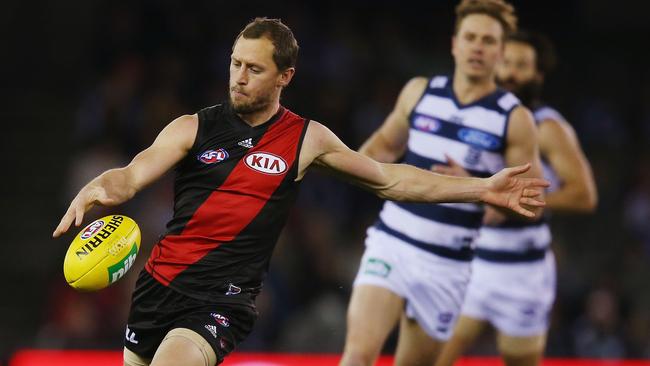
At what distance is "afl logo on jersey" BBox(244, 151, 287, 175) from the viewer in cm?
Answer: 505

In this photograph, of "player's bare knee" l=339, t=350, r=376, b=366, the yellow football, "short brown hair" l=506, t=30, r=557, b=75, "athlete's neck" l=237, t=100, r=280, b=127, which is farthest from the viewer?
"short brown hair" l=506, t=30, r=557, b=75

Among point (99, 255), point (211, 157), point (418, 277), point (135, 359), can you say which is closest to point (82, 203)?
point (99, 255)

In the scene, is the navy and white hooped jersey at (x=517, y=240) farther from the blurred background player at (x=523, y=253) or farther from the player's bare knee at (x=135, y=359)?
the player's bare knee at (x=135, y=359)

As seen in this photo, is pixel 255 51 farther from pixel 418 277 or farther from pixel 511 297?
pixel 511 297

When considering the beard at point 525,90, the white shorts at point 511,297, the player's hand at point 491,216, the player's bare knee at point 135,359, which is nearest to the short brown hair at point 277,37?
the player's bare knee at point 135,359

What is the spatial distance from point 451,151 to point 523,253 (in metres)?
1.17

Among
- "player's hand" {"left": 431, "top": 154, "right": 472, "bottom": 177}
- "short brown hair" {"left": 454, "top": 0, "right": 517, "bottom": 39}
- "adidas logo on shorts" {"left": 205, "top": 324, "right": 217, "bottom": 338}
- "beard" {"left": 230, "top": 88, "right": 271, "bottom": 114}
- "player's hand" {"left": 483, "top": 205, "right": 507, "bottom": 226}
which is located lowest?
"adidas logo on shorts" {"left": 205, "top": 324, "right": 217, "bottom": 338}

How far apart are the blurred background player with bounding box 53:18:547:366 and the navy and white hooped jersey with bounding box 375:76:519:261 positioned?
1.16 metres

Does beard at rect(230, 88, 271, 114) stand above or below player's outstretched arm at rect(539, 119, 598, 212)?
above

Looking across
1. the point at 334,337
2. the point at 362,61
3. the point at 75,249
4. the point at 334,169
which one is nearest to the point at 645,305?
the point at 334,337

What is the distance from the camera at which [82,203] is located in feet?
14.8

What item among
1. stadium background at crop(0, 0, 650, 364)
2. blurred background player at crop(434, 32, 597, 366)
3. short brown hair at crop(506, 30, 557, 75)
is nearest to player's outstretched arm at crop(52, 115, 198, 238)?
blurred background player at crop(434, 32, 597, 366)

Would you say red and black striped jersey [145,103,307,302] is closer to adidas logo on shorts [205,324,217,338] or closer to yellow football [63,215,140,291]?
adidas logo on shorts [205,324,217,338]

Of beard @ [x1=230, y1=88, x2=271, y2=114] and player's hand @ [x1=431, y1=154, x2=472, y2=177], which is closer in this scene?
beard @ [x1=230, y1=88, x2=271, y2=114]
